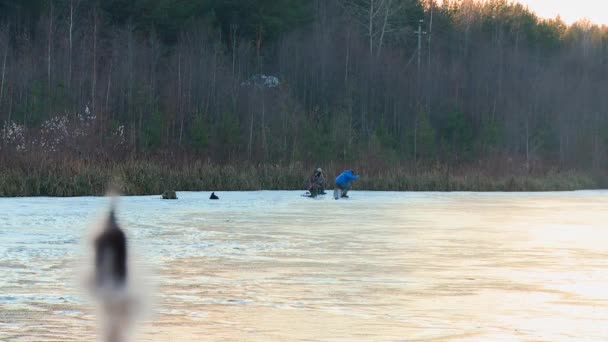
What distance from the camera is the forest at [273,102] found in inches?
1533

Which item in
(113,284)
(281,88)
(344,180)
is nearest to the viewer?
(113,284)

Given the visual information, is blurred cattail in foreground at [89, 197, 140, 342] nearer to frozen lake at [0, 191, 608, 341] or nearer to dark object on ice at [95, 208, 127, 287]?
dark object on ice at [95, 208, 127, 287]

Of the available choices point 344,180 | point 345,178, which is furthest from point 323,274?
point 344,180

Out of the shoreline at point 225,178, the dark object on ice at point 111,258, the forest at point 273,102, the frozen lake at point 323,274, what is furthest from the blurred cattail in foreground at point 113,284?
the forest at point 273,102

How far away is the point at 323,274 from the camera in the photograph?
1317 cm

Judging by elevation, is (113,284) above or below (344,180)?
below

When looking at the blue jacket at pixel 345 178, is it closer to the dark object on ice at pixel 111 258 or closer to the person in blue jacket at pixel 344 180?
the person in blue jacket at pixel 344 180

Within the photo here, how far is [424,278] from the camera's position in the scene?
12.9 meters

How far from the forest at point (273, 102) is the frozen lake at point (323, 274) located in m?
11.5

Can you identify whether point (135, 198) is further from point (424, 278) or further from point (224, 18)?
point (224, 18)

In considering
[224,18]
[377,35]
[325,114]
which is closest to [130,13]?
[224,18]

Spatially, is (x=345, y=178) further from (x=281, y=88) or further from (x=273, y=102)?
(x=281, y=88)

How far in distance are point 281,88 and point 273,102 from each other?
275 cm

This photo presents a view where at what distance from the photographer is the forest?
38944 millimetres
